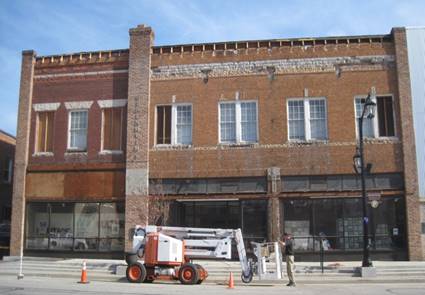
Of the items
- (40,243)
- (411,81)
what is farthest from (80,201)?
(411,81)

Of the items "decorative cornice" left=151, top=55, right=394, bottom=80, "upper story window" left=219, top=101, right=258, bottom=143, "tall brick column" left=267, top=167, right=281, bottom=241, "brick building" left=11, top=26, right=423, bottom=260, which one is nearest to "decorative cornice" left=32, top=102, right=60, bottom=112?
"brick building" left=11, top=26, right=423, bottom=260

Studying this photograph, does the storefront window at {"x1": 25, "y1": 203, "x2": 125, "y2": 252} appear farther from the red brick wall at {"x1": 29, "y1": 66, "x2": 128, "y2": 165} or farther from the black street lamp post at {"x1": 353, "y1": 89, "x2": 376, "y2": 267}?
the black street lamp post at {"x1": 353, "y1": 89, "x2": 376, "y2": 267}

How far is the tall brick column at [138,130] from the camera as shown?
1022 inches

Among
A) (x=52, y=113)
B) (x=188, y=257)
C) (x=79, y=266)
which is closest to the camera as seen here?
(x=188, y=257)

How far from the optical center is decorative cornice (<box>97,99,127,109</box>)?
2734cm

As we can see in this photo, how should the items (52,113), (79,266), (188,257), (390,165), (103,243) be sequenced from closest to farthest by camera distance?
(188,257)
(79,266)
(390,165)
(103,243)
(52,113)

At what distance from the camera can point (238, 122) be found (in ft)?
86.2

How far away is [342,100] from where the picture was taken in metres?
25.7

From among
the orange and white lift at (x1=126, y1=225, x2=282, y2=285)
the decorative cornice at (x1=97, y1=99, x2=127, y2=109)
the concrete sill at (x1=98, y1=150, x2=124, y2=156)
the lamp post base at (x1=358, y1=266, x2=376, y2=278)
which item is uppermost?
the decorative cornice at (x1=97, y1=99, x2=127, y2=109)

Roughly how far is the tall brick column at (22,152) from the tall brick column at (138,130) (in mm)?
5907

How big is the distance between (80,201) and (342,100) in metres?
14.4

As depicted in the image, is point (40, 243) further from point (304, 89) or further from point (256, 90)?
point (304, 89)

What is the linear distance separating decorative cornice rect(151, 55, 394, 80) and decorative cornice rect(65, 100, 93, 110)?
384cm

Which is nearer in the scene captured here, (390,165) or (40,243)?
(390,165)
